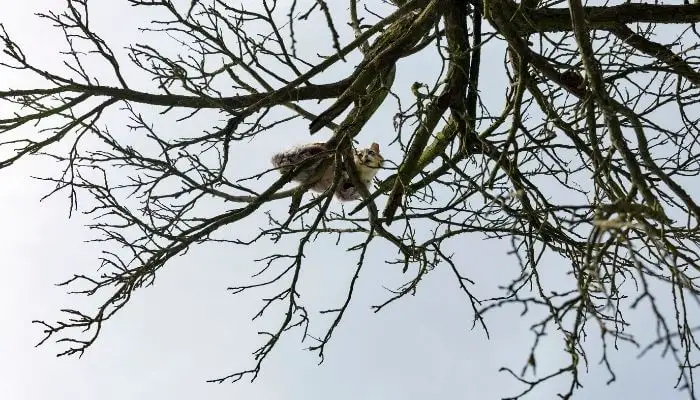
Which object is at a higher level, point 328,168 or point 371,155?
point 371,155

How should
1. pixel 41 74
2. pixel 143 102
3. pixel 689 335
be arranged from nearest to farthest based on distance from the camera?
pixel 689 335 → pixel 41 74 → pixel 143 102

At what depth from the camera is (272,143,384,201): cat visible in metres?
4.77

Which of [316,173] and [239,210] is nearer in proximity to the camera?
[239,210]

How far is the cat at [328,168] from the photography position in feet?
15.7

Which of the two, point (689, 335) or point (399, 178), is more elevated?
point (399, 178)

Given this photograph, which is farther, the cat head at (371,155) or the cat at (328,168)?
the cat head at (371,155)

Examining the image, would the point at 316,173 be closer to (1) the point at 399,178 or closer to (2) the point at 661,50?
(1) the point at 399,178

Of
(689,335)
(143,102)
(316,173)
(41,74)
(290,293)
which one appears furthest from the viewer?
(316,173)

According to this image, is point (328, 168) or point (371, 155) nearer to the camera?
point (328, 168)

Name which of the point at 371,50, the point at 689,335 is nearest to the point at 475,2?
the point at 371,50

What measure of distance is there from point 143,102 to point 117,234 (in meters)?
0.91

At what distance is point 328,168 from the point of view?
15.9 feet

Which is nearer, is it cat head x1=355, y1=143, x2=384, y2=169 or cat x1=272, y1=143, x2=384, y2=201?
cat x1=272, y1=143, x2=384, y2=201

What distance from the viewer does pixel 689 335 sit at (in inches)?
136
